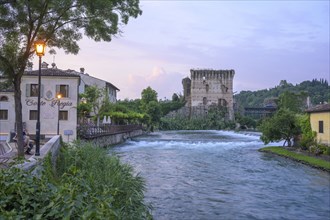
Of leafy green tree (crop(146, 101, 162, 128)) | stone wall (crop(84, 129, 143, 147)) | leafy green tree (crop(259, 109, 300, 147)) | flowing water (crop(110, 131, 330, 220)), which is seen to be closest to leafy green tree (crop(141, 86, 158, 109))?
leafy green tree (crop(146, 101, 162, 128))

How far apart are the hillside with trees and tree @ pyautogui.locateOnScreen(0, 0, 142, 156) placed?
97.1m

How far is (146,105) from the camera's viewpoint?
8644cm

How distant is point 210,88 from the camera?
102438 mm

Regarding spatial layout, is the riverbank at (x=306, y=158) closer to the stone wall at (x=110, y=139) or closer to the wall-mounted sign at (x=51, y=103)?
the stone wall at (x=110, y=139)

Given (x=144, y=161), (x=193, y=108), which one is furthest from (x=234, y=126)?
(x=144, y=161)

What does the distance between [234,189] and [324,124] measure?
15773 mm

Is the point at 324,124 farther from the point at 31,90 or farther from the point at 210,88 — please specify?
the point at 210,88

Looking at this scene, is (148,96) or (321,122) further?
(148,96)

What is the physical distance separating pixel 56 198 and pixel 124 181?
6.24 meters

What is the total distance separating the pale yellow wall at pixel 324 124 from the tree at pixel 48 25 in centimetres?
1993

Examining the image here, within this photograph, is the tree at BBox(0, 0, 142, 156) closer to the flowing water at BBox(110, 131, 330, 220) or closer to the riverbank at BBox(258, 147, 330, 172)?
the flowing water at BBox(110, 131, 330, 220)

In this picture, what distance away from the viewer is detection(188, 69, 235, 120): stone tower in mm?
102000

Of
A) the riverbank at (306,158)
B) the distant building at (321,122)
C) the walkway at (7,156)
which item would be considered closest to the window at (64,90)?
the walkway at (7,156)

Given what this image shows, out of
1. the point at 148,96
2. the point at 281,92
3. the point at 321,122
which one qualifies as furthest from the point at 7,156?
the point at 281,92
